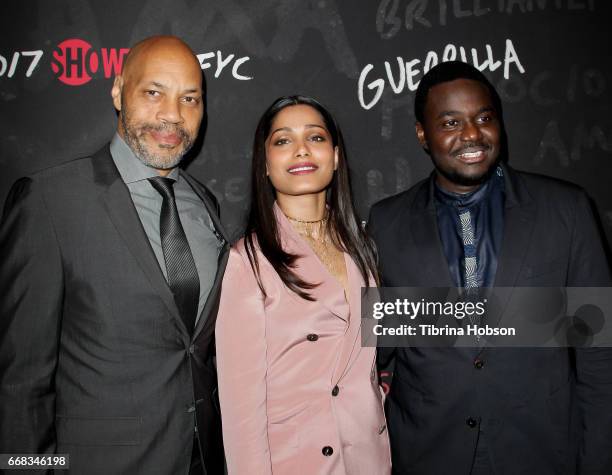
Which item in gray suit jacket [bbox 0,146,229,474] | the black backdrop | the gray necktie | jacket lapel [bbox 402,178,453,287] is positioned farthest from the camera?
the black backdrop

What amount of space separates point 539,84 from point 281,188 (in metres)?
1.47

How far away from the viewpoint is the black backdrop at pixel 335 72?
220cm

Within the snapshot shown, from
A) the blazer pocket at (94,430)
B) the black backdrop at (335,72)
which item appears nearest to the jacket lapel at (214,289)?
the blazer pocket at (94,430)

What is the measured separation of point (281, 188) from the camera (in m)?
1.85

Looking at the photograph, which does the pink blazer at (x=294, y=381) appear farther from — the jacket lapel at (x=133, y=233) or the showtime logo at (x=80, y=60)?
the showtime logo at (x=80, y=60)

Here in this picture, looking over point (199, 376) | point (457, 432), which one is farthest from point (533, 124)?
point (199, 376)

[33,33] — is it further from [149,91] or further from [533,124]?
[533,124]

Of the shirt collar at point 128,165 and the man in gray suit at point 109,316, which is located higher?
the shirt collar at point 128,165

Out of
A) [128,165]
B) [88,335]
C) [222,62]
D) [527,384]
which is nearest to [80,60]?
[222,62]

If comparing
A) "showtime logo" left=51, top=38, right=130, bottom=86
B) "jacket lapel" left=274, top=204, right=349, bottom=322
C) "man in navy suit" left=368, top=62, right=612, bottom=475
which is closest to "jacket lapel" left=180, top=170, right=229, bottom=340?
"jacket lapel" left=274, top=204, right=349, bottom=322

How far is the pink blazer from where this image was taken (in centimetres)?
158

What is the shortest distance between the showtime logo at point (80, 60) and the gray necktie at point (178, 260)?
85 cm

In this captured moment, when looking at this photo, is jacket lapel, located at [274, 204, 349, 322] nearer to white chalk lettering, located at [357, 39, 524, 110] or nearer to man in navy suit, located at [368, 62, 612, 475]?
man in navy suit, located at [368, 62, 612, 475]

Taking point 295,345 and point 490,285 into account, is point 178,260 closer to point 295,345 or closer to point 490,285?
point 295,345
